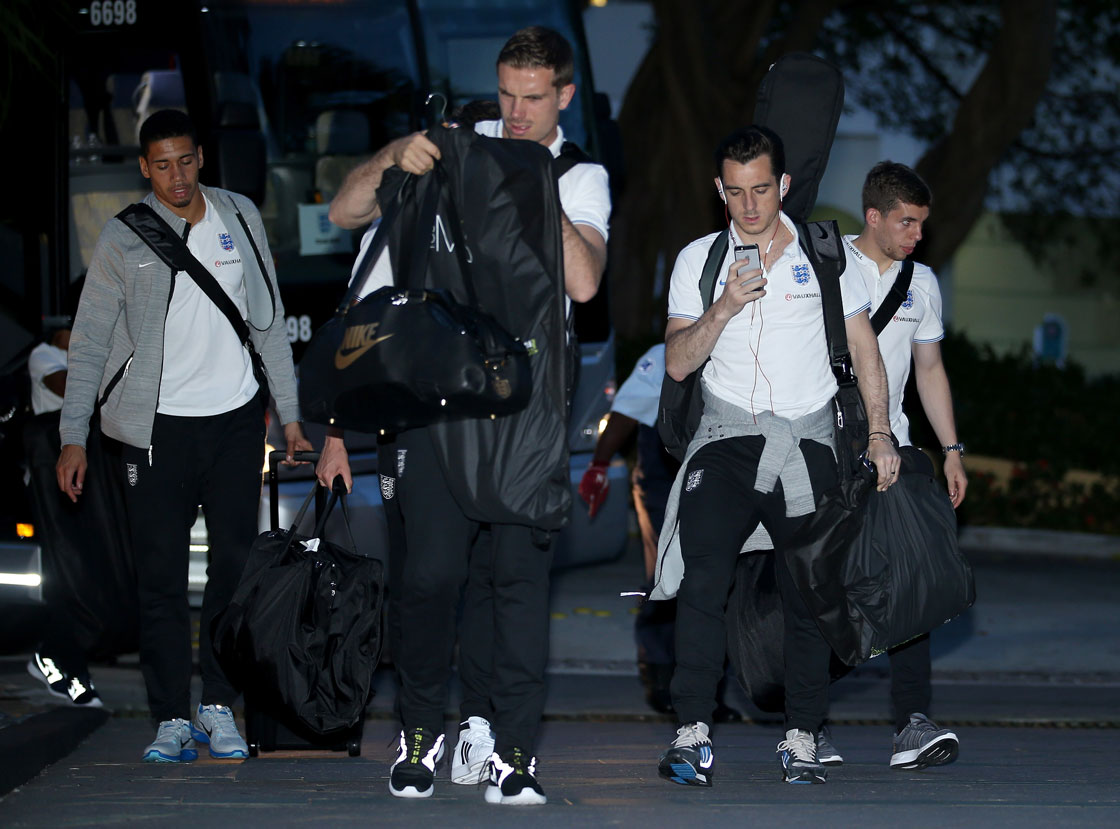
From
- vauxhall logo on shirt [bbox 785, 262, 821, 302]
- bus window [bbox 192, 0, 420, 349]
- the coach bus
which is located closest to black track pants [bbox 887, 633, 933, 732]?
vauxhall logo on shirt [bbox 785, 262, 821, 302]

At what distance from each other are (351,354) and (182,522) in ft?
4.39

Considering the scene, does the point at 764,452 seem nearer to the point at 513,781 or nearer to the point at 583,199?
the point at 583,199

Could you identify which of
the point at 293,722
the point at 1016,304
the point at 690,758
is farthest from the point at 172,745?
the point at 1016,304

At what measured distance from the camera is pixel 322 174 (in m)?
7.77

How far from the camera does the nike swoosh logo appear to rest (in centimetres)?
421

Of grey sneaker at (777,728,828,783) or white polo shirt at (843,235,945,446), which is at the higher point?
white polo shirt at (843,235,945,446)

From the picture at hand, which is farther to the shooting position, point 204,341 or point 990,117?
point 990,117

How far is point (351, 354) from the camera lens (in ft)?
14.0

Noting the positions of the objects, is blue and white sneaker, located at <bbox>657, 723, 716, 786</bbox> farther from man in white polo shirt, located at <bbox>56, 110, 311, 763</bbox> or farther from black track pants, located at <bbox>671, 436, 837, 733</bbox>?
man in white polo shirt, located at <bbox>56, 110, 311, 763</bbox>

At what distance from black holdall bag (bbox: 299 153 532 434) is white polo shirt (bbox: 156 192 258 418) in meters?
1.00

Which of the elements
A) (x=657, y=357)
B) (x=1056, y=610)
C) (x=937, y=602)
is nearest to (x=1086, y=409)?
(x=1056, y=610)

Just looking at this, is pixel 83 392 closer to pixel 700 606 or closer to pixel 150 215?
pixel 150 215

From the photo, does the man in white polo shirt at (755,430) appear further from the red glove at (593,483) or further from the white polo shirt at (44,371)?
the white polo shirt at (44,371)

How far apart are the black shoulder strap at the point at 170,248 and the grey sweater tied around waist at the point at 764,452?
155cm
